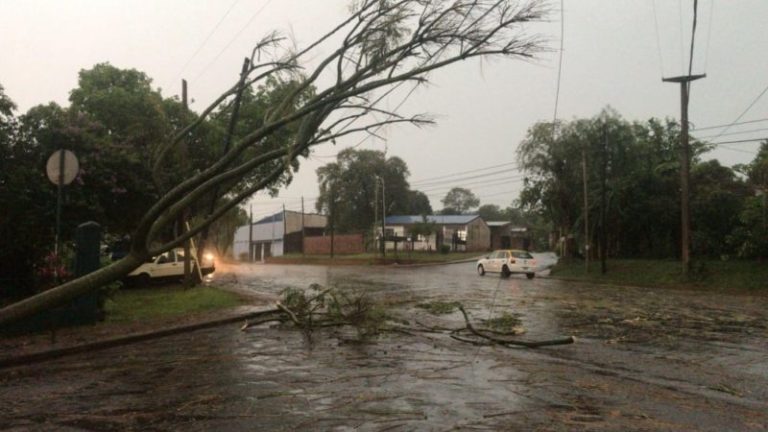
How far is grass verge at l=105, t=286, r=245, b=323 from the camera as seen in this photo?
13.3 metres

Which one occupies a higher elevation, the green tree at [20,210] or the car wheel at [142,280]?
the green tree at [20,210]

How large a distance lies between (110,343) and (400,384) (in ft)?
19.4

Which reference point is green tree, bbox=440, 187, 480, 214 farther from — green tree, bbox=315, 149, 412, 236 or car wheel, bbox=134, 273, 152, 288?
car wheel, bbox=134, 273, 152, 288

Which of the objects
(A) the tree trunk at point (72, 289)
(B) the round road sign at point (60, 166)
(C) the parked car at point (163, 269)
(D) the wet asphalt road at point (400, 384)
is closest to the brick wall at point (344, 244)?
(C) the parked car at point (163, 269)

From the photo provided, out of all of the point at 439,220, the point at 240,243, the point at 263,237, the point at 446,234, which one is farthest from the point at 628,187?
the point at 240,243

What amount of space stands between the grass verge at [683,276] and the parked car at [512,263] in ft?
9.03

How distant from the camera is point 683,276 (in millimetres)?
27406

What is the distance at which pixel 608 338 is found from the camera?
10531 mm

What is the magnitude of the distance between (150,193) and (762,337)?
1806 cm

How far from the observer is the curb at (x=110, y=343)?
856 cm

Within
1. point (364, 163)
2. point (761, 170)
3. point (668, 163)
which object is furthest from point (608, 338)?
point (364, 163)

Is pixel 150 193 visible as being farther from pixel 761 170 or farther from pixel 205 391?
pixel 761 170

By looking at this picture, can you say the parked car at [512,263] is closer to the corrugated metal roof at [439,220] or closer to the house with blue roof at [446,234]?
the house with blue roof at [446,234]

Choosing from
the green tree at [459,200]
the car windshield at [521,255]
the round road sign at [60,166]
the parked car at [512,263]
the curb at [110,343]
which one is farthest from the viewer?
the green tree at [459,200]
